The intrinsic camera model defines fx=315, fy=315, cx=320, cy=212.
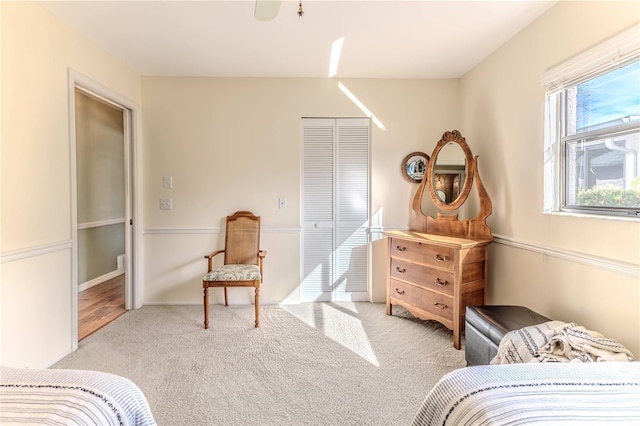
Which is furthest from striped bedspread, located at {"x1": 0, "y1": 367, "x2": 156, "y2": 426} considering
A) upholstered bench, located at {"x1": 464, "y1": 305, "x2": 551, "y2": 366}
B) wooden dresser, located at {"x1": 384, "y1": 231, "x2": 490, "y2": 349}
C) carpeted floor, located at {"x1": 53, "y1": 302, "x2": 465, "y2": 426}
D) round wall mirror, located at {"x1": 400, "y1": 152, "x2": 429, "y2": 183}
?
round wall mirror, located at {"x1": 400, "y1": 152, "x2": 429, "y2": 183}

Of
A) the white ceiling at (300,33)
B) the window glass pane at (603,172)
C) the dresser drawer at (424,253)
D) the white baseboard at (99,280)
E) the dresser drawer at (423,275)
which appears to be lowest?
the white baseboard at (99,280)

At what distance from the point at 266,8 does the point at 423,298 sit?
242 cm

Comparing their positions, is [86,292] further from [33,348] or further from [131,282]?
[33,348]

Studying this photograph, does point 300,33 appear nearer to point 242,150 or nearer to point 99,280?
point 242,150

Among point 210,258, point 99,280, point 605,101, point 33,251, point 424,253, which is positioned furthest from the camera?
point 99,280

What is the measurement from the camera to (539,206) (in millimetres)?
2273

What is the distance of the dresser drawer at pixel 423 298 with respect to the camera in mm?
2553

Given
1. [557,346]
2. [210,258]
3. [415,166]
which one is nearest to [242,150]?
[210,258]

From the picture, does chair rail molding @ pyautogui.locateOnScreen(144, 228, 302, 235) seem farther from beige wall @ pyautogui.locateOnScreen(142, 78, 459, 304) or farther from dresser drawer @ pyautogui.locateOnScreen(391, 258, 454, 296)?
dresser drawer @ pyautogui.locateOnScreen(391, 258, 454, 296)

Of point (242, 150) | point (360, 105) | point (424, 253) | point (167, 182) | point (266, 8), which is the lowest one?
point (424, 253)

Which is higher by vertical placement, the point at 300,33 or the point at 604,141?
the point at 300,33

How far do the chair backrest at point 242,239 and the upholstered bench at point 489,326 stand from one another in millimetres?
2092

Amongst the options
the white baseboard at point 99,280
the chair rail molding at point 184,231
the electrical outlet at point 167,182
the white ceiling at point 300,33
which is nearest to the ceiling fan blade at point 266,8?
the white ceiling at point 300,33

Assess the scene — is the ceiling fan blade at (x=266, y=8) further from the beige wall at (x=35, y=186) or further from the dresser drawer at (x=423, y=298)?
the dresser drawer at (x=423, y=298)
